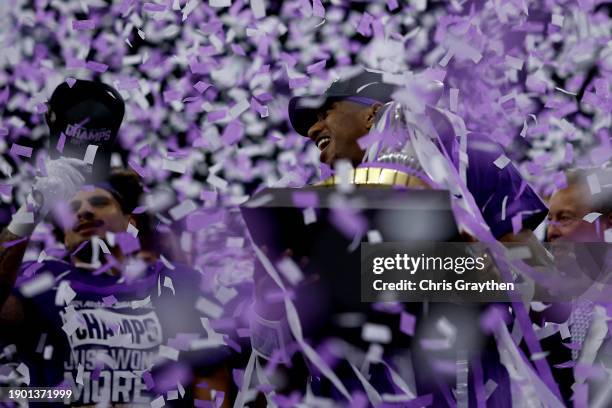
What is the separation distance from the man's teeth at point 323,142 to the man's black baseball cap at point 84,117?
0.75 meters

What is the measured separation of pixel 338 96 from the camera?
2461 mm

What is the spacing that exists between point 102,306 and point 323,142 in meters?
1.04

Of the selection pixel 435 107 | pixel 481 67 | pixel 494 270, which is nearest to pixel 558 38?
pixel 481 67

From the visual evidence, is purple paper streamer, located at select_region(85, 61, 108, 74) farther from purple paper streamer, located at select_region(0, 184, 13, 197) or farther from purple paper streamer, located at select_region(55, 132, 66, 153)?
purple paper streamer, located at select_region(0, 184, 13, 197)

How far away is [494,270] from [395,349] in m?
0.38

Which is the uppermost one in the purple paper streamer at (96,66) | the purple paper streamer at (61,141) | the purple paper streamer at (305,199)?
the purple paper streamer at (96,66)

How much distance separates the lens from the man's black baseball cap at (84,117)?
2.67 metres

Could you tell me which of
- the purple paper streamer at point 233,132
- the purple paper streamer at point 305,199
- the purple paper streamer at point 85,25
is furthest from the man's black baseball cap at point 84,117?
the purple paper streamer at point 305,199

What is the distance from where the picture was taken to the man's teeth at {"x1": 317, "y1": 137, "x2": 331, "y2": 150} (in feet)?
8.05

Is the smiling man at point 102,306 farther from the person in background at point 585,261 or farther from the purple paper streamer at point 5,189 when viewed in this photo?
the person in background at point 585,261

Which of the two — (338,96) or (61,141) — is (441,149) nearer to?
(338,96)

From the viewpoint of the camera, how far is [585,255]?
7.97 feet

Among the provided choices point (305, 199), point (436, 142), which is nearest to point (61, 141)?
point (305, 199)

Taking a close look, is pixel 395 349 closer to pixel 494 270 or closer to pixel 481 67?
pixel 494 270
